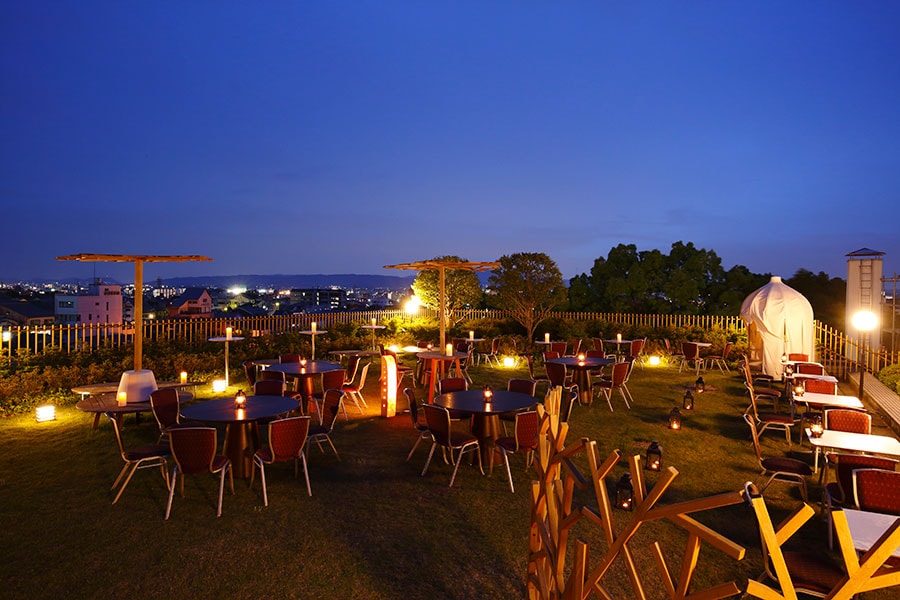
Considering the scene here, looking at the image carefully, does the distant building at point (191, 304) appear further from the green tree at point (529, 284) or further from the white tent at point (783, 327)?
the white tent at point (783, 327)

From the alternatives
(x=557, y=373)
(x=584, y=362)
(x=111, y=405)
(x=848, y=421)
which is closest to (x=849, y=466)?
(x=848, y=421)

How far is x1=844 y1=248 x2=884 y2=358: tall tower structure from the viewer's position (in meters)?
11.4

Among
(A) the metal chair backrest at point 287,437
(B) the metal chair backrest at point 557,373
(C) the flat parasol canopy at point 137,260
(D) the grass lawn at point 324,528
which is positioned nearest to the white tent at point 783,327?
(D) the grass lawn at point 324,528

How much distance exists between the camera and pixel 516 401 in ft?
19.8

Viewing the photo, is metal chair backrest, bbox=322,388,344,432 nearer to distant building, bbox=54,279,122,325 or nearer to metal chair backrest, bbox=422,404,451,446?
metal chair backrest, bbox=422,404,451,446

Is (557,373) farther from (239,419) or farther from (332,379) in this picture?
(239,419)

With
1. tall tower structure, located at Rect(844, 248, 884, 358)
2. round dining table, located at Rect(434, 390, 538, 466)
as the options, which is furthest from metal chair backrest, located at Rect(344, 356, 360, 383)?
tall tower structure, located at Rect(844, 248, 884, 358)

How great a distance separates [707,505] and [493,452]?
4693 mm

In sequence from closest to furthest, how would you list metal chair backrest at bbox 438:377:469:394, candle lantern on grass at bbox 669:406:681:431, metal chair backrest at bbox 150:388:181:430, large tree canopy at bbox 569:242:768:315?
metal chair backrest at bbox 150:388:181:430, metal chair backrest at bbox 438:377:469:394, candle lantern on grass at bbox 669:406:681:431, large tree canopy at bbox 569:242:768:315

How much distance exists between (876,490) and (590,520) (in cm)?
245

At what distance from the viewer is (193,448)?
4.60 m

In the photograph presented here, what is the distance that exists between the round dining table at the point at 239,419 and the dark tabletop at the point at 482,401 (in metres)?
1.67

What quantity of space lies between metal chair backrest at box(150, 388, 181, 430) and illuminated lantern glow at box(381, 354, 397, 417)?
113 inches

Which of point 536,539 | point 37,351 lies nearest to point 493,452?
point 536,539
